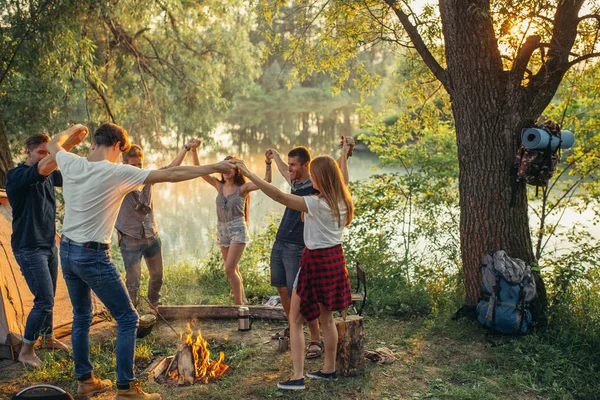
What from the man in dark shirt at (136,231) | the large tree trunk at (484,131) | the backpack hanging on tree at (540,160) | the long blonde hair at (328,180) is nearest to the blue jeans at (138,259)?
the man in dark shirt at (136,231)

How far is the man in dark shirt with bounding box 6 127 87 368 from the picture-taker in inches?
180

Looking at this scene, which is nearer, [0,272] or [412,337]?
[0,272]

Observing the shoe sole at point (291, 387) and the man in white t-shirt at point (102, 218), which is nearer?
the man in white t-shirt at point (102, 218)

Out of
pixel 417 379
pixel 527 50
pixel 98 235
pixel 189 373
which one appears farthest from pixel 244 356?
pixel 527 50

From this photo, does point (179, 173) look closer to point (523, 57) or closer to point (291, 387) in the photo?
point (291, 387)

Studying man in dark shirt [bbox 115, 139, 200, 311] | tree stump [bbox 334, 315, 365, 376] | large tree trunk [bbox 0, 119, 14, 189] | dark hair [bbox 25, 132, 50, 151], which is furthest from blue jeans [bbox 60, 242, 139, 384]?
large tree trunk [bbox 0, 119, 14, 189]

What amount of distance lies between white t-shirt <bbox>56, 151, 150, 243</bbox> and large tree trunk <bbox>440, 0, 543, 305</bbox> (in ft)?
10.9

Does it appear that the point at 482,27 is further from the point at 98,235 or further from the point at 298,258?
the point at 98,235

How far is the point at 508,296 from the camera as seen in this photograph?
5.19 metres

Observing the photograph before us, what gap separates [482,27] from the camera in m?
5.46

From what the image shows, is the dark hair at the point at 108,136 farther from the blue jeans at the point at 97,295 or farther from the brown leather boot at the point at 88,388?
the brown leather boot at the point at 88,388

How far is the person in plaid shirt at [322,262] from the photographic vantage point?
414 cm

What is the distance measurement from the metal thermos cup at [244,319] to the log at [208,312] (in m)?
0.35

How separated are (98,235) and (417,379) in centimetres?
274
